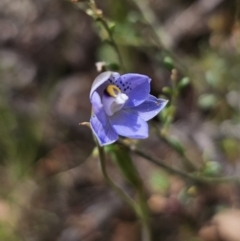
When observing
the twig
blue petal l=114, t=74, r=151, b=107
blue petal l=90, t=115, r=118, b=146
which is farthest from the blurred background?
blue petal l=90, t=115, r=118, b=146

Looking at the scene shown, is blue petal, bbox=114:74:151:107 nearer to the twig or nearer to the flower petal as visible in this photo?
the flower petal

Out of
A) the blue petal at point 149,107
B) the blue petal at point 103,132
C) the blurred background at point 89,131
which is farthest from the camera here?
the blurred background at point 89,131

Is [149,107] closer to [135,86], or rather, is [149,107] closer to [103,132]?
[135,86]

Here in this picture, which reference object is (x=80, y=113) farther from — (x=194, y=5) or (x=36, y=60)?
(x=194, y=5)

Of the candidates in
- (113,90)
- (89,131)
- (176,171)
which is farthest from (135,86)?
(89,131)

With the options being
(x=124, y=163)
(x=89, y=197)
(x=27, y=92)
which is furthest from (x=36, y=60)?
(x=124, y=163)

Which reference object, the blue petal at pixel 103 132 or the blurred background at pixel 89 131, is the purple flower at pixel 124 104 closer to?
the blue petal at pixel 103 132

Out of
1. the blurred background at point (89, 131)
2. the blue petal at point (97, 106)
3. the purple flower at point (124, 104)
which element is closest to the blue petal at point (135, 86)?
the purple flower at point (124, 104)
